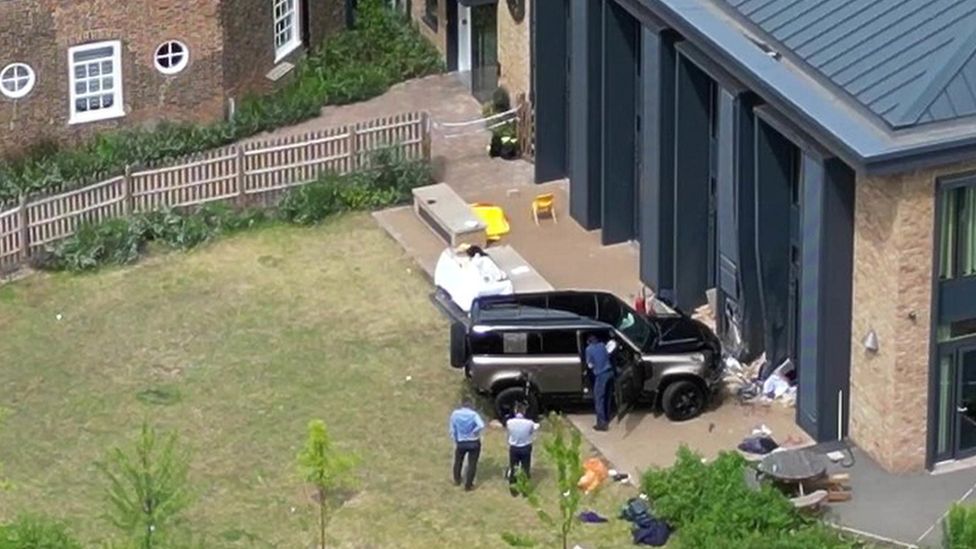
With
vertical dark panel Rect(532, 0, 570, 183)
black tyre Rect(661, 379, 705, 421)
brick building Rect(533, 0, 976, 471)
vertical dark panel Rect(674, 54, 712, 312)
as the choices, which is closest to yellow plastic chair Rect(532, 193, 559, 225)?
vertical dark panel Rect(532, 0, 570, 183)

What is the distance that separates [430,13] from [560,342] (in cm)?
1612

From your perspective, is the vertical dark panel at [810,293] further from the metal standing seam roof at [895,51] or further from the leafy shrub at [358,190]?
the leafy shrub at [358,190]

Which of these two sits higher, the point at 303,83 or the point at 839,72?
the point at 839,72

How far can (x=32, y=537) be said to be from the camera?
29.3 metres

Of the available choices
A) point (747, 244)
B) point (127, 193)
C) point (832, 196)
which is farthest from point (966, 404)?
point (127, 193)

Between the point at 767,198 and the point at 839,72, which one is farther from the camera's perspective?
the point at 767,198

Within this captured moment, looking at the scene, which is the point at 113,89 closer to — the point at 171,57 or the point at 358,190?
the point at 171,57

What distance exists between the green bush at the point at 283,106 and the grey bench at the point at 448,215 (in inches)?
193

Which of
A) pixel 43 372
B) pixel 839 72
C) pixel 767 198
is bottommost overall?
pixel 43 372

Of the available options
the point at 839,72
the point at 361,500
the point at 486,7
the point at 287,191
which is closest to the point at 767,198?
the point at 839,72

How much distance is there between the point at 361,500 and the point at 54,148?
14.1 meters

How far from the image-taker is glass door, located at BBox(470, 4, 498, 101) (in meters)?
47.8

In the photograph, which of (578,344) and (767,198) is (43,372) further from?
(767,198)

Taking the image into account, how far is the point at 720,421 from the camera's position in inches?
1383
